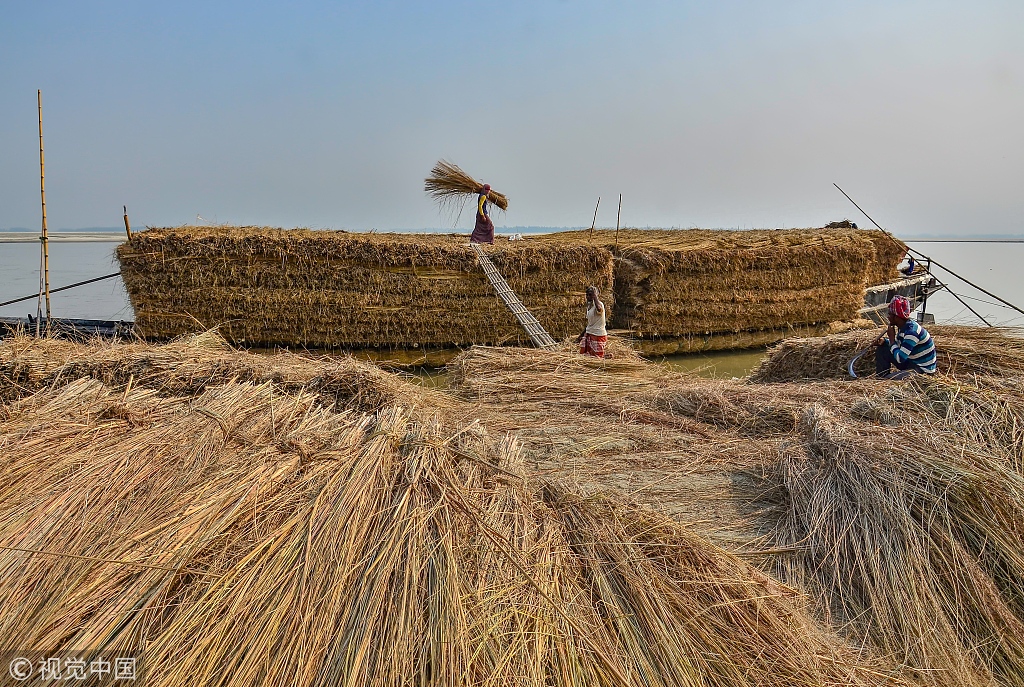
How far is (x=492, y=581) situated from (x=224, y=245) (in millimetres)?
6451

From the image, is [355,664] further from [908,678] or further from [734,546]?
[908,678]

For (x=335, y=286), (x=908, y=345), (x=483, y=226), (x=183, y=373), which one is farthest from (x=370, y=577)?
(x=483, y=226)

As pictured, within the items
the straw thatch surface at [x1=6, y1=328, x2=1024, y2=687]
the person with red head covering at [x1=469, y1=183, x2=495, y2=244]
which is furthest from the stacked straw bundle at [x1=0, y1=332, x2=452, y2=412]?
the person with red head covering at [x1=469, y1=183, x2=495, y2=244]

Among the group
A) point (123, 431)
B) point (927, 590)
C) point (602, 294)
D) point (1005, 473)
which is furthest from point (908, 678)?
point (602, 294)

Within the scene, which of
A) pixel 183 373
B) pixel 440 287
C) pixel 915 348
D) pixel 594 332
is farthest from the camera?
pixel 440 287

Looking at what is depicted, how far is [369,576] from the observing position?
1.87 m

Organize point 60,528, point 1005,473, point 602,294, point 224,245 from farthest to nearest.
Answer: point 602,294 < point 224,245 < point 1005,473 < point 60,528

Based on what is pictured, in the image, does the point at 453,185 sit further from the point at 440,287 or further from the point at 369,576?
the point at 369,576

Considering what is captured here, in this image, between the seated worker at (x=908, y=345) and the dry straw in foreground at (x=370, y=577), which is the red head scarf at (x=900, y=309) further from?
the dry straw in foreground at (x=370, y=577)

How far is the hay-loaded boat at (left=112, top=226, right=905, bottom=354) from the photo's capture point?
7312mm

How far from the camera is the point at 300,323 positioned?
7660 millimetres

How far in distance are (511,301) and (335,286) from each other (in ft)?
7.14
